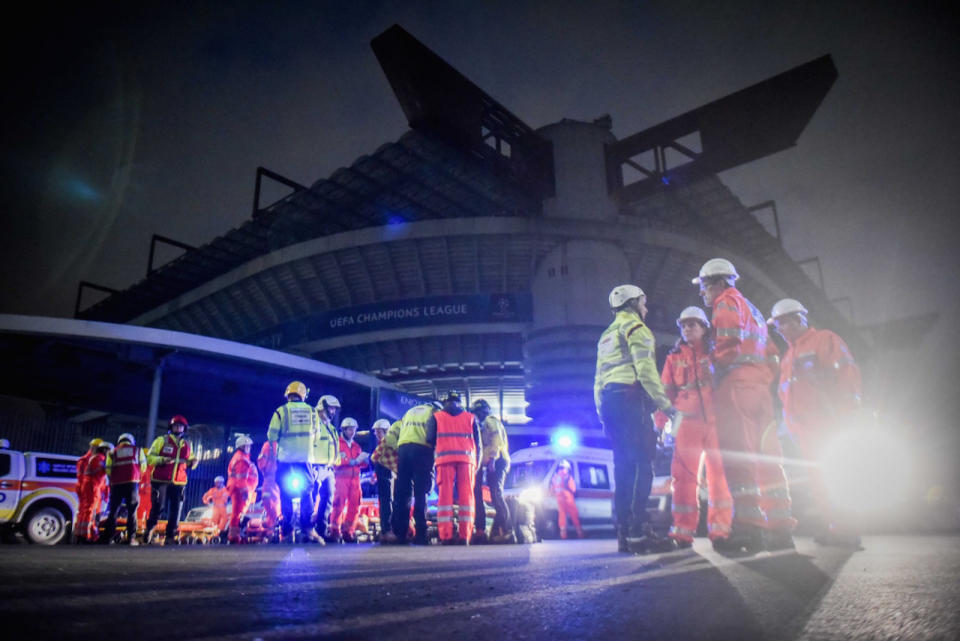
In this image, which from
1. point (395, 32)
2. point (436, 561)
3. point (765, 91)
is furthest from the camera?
point (765, 91)

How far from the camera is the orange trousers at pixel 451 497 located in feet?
23.3

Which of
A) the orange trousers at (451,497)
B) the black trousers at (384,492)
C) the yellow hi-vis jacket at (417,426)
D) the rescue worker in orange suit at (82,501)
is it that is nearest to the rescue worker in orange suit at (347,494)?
the black trousers at (384,492)

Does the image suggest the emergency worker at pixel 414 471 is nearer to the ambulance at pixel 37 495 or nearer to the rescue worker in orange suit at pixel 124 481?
the rescue worker in orange suit at pixel 124 481

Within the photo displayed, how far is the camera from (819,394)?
5270 mm

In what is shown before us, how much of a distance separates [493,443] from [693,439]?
3906 mm

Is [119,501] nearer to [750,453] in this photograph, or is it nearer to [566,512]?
[566,512]

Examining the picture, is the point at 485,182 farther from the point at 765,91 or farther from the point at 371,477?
the point at 371,477

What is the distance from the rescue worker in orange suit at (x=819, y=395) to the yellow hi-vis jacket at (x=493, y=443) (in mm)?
3889

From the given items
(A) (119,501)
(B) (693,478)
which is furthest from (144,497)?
(B) (693,478)

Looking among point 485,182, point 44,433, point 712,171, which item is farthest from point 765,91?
point 44,433

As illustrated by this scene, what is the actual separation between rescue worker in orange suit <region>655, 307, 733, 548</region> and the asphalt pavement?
1553 millimetres

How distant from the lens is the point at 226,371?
1805 centimetres

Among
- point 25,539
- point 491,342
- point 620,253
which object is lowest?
point 25,539

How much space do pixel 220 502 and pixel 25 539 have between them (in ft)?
14.2
